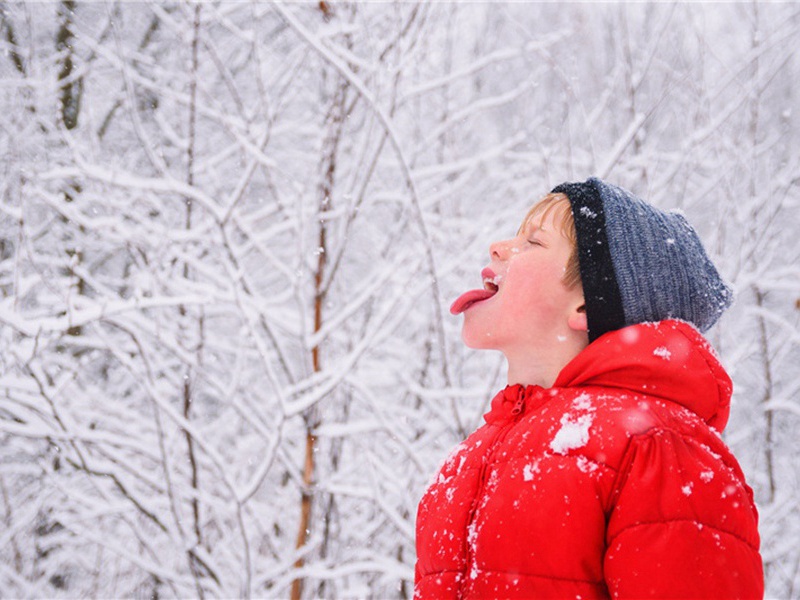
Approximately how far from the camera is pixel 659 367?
111cm

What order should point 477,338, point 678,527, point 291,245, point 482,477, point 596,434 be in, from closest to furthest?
point 678,527, point 596,434, point 482,477, point 477,338, point 291,245

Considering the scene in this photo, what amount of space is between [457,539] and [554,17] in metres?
6.45

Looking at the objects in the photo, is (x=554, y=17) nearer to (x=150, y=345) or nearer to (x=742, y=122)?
(x=742, y=122)

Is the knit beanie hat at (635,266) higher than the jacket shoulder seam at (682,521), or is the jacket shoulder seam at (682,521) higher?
the knit beanie hat at (635,266)

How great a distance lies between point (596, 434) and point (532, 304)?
0.32 meters

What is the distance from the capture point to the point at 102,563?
3881 millimetres

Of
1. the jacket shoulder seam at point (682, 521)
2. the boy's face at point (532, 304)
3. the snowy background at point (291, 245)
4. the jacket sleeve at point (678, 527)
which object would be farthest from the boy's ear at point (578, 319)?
the snowy background at point (291, 245)

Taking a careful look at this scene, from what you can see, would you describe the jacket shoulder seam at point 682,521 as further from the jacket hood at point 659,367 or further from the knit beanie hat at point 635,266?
the knit beanie hat at point 635,266

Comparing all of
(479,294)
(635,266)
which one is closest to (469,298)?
(479,294)

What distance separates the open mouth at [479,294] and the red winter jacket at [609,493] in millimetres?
232

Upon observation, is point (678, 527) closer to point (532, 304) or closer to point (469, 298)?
point (532, 304)

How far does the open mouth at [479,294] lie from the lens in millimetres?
1355

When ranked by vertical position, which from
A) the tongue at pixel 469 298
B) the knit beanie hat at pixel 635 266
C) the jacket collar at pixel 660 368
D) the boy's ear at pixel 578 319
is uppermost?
the knit beanie hat at pixel 635 266

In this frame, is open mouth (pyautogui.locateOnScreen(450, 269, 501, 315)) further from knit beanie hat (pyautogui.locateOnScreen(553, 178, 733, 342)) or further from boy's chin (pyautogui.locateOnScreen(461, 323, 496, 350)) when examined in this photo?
knit beanie hat (pyautogui.locateOnScreen(553, 178, 733, 342))
